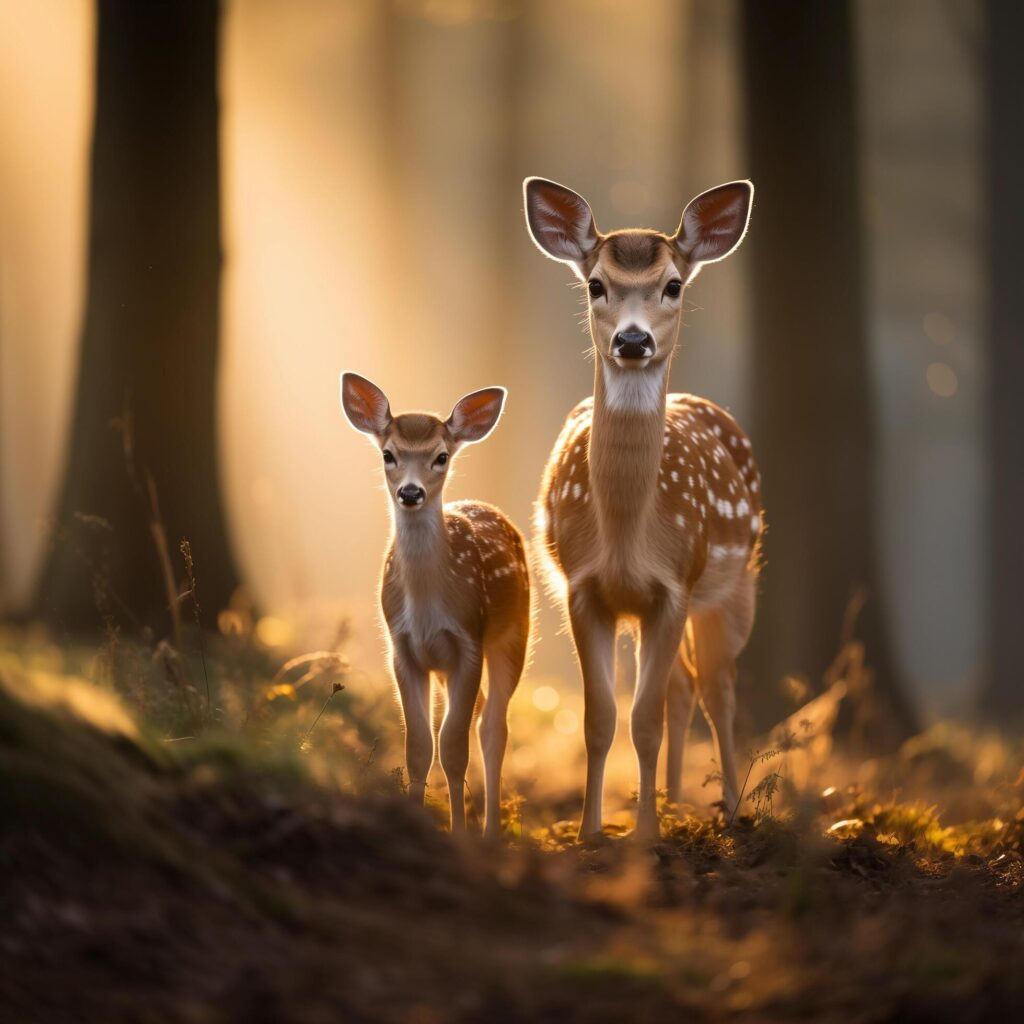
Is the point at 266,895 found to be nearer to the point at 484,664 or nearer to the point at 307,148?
the point at 484,664

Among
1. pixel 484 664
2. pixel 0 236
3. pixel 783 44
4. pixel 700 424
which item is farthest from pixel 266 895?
pixel 0 236

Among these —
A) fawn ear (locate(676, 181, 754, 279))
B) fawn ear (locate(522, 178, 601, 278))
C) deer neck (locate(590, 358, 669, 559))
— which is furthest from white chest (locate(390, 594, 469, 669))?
fawn ear (locate(676, 181, 754, 279))

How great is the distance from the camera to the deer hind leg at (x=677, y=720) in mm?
7172

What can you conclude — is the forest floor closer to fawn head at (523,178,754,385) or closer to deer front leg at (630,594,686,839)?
deer front leg at (630,594,686,839)

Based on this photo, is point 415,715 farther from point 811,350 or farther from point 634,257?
point 811,350

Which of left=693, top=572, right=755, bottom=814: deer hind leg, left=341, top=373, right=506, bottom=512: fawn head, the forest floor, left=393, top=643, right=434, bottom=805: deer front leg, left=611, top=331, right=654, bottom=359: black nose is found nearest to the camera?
the forest floor

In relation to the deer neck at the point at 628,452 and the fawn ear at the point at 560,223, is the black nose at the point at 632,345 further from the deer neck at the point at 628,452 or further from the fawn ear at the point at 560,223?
the fawn ear at the point at 560,223

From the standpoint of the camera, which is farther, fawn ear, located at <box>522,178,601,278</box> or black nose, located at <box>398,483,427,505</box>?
fawn ear, located at <box>522,178,601,278</box>

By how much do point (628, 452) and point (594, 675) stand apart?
3.13 ft

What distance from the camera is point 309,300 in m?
36.6

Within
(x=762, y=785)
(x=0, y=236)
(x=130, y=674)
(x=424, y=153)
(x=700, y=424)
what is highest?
(x=424, y=153)

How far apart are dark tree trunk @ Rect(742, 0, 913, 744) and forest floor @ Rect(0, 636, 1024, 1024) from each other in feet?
22.9

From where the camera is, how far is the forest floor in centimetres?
297

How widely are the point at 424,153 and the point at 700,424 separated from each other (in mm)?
30850
